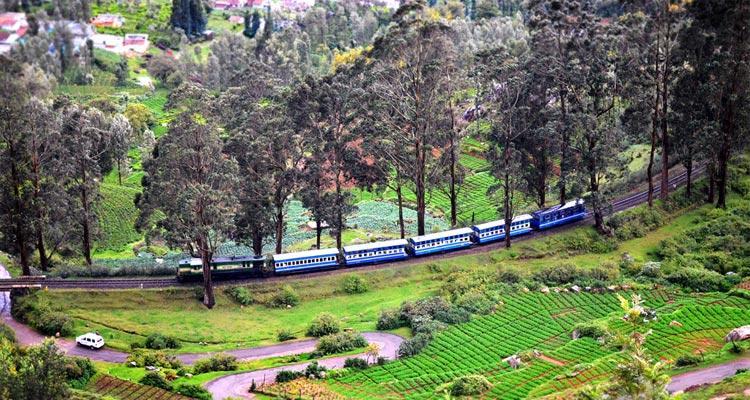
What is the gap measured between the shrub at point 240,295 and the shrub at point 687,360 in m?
29.6

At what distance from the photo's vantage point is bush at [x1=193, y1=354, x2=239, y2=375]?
48719 mm

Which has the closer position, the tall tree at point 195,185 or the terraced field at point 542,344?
the terraced field at point 542,344

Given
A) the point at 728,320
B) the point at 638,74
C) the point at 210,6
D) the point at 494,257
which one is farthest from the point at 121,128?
the point at 210,6

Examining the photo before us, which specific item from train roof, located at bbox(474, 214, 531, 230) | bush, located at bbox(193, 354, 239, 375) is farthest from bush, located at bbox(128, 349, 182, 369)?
train roof, located at bbox(474, 214, 531, 230)

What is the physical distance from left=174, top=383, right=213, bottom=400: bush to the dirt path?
24.0 m

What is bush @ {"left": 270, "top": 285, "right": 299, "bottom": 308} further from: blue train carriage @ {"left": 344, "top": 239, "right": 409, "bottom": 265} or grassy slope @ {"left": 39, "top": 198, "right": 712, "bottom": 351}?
blue train carriage @ {"left": 344, "top": 239, "right": 409, "bottom": 265}

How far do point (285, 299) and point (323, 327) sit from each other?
23.2 ft

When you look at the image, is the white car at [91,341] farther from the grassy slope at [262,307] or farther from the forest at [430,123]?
the forest at [430,123]

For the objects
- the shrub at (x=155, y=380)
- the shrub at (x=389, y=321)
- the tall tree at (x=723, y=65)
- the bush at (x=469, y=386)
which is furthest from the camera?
the tall tree at (x=723, y=65)

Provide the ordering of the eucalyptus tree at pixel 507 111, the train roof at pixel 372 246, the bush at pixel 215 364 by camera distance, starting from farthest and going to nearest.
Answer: the eucalyptus tree at pixel 507 111, the train roof at pixel 372 246, the bush at pixel 215 364

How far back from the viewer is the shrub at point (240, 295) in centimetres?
6000

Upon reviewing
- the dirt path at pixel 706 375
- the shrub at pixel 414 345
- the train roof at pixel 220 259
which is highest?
the dirt path at pixel 706 375

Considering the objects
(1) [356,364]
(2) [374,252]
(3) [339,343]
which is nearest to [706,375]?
(1) [356,364]

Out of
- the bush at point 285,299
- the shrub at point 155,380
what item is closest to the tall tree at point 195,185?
the bush at point 285,299
